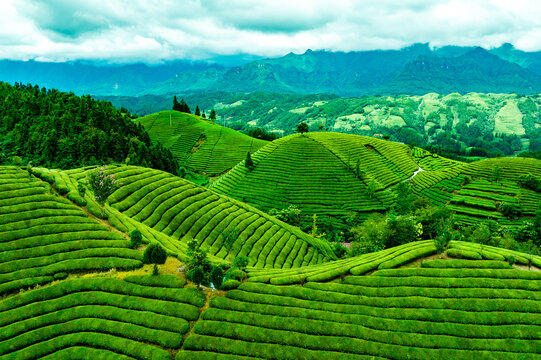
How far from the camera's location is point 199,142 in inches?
6526

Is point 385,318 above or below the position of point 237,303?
below

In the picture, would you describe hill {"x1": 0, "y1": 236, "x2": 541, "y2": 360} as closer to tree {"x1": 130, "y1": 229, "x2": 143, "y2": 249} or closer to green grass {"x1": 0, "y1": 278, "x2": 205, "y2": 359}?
green grass {"x1": 0, "y1": 278, "x2": 205, "y2": 359}

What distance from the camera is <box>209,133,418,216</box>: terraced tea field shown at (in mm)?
97062

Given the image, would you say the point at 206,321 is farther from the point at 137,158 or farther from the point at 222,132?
the point at 222,132

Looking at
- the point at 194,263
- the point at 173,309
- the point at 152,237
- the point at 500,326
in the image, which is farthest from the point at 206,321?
the point at 500,326

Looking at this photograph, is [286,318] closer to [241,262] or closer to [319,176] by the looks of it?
[241,262]

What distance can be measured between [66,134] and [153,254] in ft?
266

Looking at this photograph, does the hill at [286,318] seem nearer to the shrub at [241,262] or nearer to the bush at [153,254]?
the bush at [153,254]

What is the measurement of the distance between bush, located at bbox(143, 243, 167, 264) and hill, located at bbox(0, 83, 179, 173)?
191ft

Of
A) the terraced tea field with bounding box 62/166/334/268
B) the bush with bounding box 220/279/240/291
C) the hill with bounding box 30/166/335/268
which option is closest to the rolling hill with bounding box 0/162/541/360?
the bush with bounding box 220/279/240/291

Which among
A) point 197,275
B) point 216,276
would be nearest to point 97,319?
point 197,275

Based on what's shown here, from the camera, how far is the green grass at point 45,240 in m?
28.0

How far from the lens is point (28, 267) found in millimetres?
28375

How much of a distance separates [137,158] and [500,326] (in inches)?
3680
